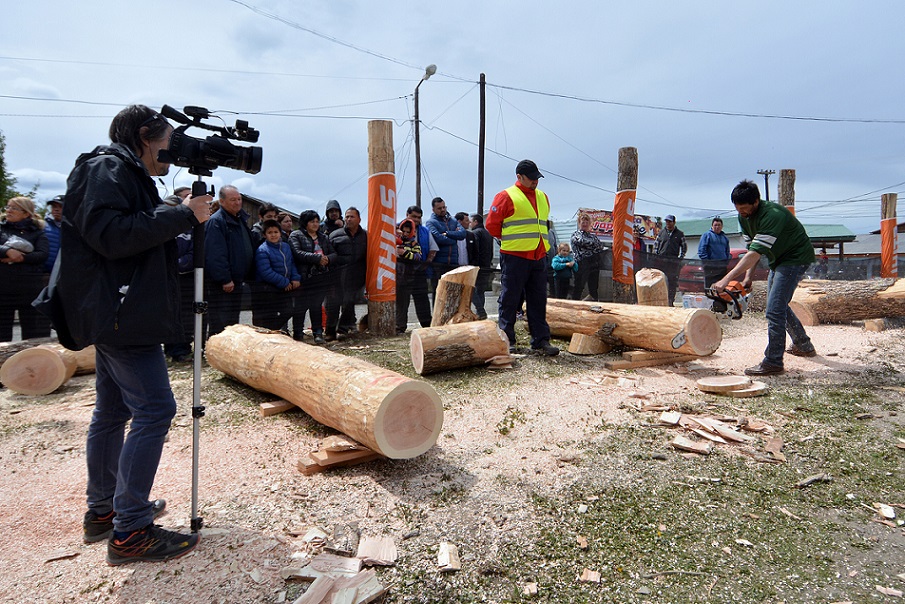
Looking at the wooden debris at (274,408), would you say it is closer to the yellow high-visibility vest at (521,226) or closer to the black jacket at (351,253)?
the yellow high-visibility vest at (521,226)

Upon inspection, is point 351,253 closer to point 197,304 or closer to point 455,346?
point 455,346

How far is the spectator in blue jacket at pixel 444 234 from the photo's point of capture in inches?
333

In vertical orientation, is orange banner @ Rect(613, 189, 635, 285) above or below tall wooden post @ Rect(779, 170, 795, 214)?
below

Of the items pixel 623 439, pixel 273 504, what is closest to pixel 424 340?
pixel 623 439

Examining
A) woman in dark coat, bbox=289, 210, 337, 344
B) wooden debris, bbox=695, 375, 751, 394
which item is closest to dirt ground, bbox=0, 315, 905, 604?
wooden debris, bbox=695, 375, 751, 394

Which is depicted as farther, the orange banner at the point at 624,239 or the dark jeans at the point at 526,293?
the orange banner at the point at 624,239

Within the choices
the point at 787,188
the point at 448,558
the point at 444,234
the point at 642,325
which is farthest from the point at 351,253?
the point at 787,188

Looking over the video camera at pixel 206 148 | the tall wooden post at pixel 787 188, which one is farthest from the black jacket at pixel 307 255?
the tall wooden post at pixel 787 188

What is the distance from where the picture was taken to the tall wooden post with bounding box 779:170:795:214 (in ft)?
40.8

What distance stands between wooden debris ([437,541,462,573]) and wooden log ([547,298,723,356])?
4.01m

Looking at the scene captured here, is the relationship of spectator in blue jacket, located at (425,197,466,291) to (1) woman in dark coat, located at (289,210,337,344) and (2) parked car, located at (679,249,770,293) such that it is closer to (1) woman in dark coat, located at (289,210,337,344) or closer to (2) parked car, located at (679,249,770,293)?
(1) woman in dark coat, located at (289,210,337,344)

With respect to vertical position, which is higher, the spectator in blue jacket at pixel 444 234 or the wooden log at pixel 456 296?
the spectator in blue jacket at pixel 444 234

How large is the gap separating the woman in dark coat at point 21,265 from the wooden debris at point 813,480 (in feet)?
23.5

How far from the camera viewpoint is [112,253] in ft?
6.70
